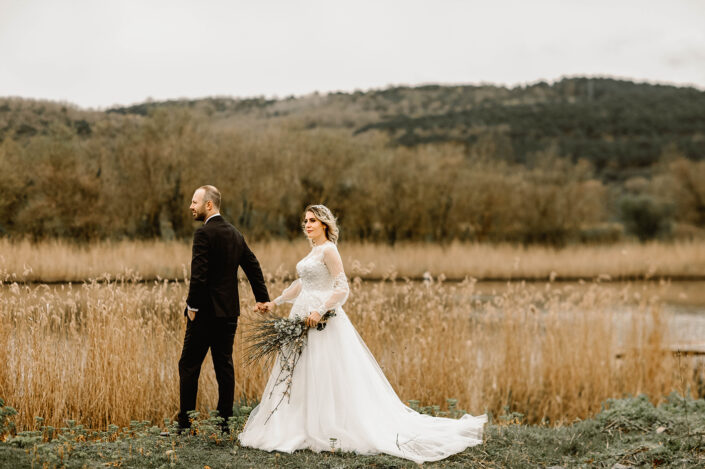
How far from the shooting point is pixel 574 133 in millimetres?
65625

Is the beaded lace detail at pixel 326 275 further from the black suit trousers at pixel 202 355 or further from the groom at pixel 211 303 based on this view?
the black suit trousers at pixel 202 355

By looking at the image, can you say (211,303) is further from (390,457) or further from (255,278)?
(390,457)

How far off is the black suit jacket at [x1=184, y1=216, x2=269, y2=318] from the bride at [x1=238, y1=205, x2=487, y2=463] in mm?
608

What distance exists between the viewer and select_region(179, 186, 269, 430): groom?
5.23 meters

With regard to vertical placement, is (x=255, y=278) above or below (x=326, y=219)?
below

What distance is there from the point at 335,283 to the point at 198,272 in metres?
1.16

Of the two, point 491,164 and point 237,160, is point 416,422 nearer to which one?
Result: point 237,160

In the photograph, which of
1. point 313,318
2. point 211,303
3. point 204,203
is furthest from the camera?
point 204,203

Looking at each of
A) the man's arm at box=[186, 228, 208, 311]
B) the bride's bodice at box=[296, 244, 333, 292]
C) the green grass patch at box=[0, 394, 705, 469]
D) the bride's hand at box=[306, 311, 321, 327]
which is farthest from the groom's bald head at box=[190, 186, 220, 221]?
the green grass patch at box=[0, 394, 705, 469]

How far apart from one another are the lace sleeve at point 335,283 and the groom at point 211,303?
0.82 metres

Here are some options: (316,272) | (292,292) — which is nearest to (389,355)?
(292,292)

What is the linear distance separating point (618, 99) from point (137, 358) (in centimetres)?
8148

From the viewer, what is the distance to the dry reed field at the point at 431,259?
50.0 ft

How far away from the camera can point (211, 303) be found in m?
5.29
